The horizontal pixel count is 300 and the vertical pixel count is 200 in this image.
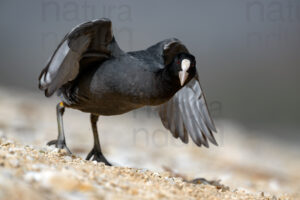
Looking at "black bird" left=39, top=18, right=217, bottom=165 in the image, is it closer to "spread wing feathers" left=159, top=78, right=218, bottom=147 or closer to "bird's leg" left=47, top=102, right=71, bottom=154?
"bird's leg" left=47, top=102, right=71, bottom=154

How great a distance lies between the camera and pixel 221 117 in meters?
12.1

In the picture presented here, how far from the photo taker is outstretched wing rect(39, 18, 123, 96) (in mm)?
3578

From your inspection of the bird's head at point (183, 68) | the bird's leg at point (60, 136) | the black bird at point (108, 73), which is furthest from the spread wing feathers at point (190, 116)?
the bird's head at point (183, 68)

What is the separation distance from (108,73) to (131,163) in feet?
6.55

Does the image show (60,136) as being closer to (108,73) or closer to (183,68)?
(108,73)

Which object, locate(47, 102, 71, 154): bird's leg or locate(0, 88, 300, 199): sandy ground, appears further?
locate(47, 102, 71, 154): bird's leg

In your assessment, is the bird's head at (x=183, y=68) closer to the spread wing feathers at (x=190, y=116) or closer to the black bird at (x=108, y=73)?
the black bird at (x=108, y=73)

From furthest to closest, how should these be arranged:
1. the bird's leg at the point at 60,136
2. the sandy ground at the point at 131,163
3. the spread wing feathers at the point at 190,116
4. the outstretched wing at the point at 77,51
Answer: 1. the spread wing feathers at the point at 190,116
2. the bird's leg at the point at 60,136
3. the outstretched wing at the point at 77,51
4. the sandy ground at the point at 131,163

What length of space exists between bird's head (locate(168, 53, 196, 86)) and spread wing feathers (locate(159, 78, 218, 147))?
1.18 meters

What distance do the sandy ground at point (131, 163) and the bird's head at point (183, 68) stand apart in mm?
742

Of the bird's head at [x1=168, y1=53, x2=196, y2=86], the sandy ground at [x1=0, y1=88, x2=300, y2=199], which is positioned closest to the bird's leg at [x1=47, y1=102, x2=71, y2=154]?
the sandy ground at [x1=0, y1=88, x2=300, y2=199]

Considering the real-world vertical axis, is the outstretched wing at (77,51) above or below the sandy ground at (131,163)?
above

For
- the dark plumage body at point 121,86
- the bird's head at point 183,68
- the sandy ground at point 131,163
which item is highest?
the bird's head at point 183,68

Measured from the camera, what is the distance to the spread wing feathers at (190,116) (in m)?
4.36
